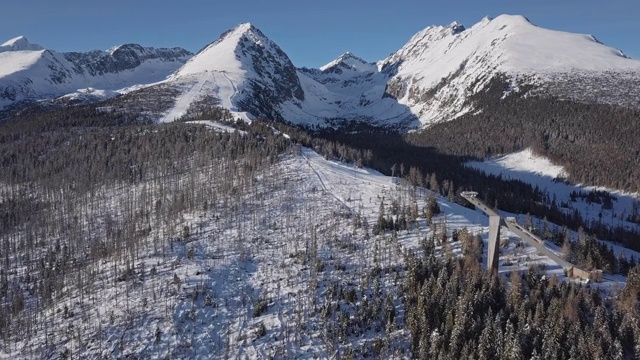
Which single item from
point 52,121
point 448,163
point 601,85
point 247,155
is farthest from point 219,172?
point 601,85

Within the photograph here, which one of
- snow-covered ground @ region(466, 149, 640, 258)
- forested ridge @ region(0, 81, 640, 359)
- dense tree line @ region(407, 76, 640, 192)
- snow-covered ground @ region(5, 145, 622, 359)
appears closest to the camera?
forested ridge @ region(0, 81, 640, 359)

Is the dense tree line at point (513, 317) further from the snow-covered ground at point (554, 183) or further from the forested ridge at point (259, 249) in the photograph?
the snow-covered ground at point (554, 183)

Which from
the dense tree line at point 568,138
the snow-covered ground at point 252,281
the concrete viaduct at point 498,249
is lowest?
the snow-covered ground at point 252,281

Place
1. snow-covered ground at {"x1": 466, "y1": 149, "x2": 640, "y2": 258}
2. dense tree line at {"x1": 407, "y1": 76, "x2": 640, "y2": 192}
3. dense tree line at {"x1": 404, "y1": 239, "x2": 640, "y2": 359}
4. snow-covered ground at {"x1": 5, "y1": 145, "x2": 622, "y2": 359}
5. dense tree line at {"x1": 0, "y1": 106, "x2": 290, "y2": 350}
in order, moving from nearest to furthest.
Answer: dense tree line at {"x1": 404, "y1": 239, "x2": 640, "y2": 359}, snow-covered ground at {"x1": 5, "y1": 145, "x2": 622, "y2": 359}, dense tree line at {"x1": 0, "y1": 106, "x2": 290, "y2": 350}, snow-covered ground at {"x1": 466, "y1": 149, "x2": 640, "y2": 258}, dense tree line at {"x1": 407, "y1": 76, "x2": 640, "y2": 192}

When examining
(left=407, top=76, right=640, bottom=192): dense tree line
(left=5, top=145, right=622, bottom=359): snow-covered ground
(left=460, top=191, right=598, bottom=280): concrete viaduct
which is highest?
(left=407, top=76, right=640, bottom=192): dense tree line

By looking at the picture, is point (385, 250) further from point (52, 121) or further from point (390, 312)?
point (52, 121)

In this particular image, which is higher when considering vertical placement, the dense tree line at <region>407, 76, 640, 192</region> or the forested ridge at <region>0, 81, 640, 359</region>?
the dense tree line at <region>407, 76, 640, 192</region>

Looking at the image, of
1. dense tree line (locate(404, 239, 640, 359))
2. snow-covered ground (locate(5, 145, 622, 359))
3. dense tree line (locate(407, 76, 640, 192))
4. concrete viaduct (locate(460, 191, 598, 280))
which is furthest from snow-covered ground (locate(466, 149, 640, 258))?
snow-covered ground (locate(5, 145, 622, 359))

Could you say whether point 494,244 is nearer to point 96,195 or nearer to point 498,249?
point 498,249

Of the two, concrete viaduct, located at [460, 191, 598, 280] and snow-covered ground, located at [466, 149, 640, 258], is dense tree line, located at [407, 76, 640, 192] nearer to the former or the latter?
snow-covered ground, located at [466, 149, 640, 258]

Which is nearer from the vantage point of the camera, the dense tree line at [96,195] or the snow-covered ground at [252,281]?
the snow-covered ground at [252,281]

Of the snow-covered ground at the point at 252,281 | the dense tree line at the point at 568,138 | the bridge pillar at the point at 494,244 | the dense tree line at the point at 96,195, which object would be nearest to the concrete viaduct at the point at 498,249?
the bridge pillar at the point at 494,244
